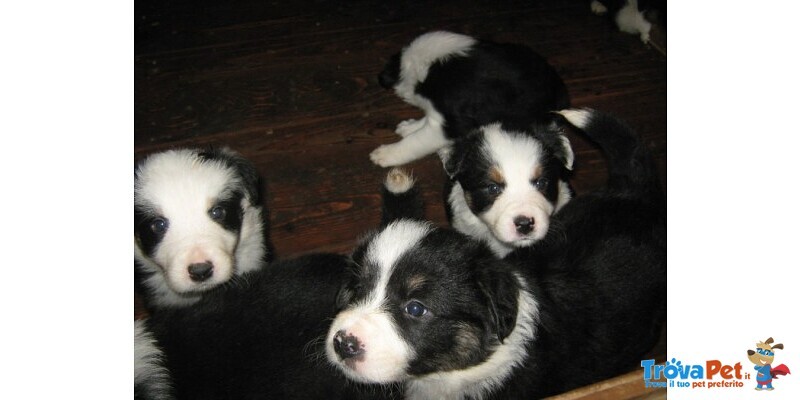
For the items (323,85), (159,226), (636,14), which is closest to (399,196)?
(159,226)

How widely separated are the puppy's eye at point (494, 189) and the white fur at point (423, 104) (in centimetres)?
93

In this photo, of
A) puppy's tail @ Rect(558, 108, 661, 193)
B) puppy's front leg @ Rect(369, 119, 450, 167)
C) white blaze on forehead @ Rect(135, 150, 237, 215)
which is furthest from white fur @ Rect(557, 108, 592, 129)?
white blaze on forehead @ Rect(135, 150, 237, 215)

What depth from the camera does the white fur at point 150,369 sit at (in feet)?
7.28

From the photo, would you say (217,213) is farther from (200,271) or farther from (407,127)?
(407,127)

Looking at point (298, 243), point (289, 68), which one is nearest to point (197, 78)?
point (289, 68)

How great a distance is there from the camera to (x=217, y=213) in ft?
9.24

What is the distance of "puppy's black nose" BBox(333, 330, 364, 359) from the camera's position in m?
2.07

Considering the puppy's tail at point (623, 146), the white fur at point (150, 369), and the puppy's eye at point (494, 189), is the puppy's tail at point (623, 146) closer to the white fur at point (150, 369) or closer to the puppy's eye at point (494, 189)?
the puppy's eye at point (494, 189)

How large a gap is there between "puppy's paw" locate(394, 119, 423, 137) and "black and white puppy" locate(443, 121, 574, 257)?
105 cm

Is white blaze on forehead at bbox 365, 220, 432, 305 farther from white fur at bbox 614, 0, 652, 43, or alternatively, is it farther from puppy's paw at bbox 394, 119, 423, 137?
white fur at bbox 614, 0, 652, 43

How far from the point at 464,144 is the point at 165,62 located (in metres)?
2.84

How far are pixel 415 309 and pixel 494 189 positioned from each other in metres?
1.18

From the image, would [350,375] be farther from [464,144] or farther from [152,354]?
[464,144]
